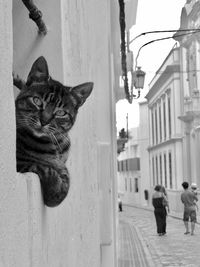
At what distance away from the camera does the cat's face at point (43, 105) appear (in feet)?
6.20

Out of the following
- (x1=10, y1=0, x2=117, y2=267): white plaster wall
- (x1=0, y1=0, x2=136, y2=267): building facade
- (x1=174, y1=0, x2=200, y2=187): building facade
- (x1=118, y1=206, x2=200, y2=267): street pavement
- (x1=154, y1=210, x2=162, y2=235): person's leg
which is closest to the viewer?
(x1=0, y1=0, x2=136, y2=267): building facade

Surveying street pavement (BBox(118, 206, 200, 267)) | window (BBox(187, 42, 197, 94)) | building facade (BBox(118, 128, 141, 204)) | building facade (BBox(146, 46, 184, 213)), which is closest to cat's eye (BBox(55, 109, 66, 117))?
street pavement (BBox(118, 206, 200, 267))

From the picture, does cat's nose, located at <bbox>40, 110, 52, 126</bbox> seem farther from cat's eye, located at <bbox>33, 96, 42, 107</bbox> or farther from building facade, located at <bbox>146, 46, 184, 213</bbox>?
building facade, located at <bbox>146, 46, 184, 213</bbox>

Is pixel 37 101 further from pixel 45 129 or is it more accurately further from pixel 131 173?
pixel 131 173

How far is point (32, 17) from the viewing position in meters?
2.45

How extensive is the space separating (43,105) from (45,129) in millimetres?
76

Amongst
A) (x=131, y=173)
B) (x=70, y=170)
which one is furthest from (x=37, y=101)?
(x=131, y=173)

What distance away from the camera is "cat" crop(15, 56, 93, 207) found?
1894 millimetres

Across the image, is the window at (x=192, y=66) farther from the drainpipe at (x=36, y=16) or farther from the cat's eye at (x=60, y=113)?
the cat's eye at (x=60, y=113)

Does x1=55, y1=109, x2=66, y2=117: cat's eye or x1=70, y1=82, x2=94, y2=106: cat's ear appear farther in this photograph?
x1=70, y1=82, x2=94, y2=106: cat's ear

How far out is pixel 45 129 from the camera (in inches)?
75.2

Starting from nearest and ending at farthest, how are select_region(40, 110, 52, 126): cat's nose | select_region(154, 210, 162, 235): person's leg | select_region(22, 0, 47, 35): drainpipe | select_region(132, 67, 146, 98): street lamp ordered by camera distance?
select_region(40, 110, 52, 126): cat's nose
select_region(22, 0, 47, 35): drainpipe
select_region(132, 67, 146, 98): street lamp
select_region(154, 210, 162, 235): person's leg

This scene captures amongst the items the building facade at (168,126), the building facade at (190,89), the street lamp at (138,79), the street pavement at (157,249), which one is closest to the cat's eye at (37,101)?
the street pavement at (157,249)

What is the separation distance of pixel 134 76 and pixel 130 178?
3806 cm
